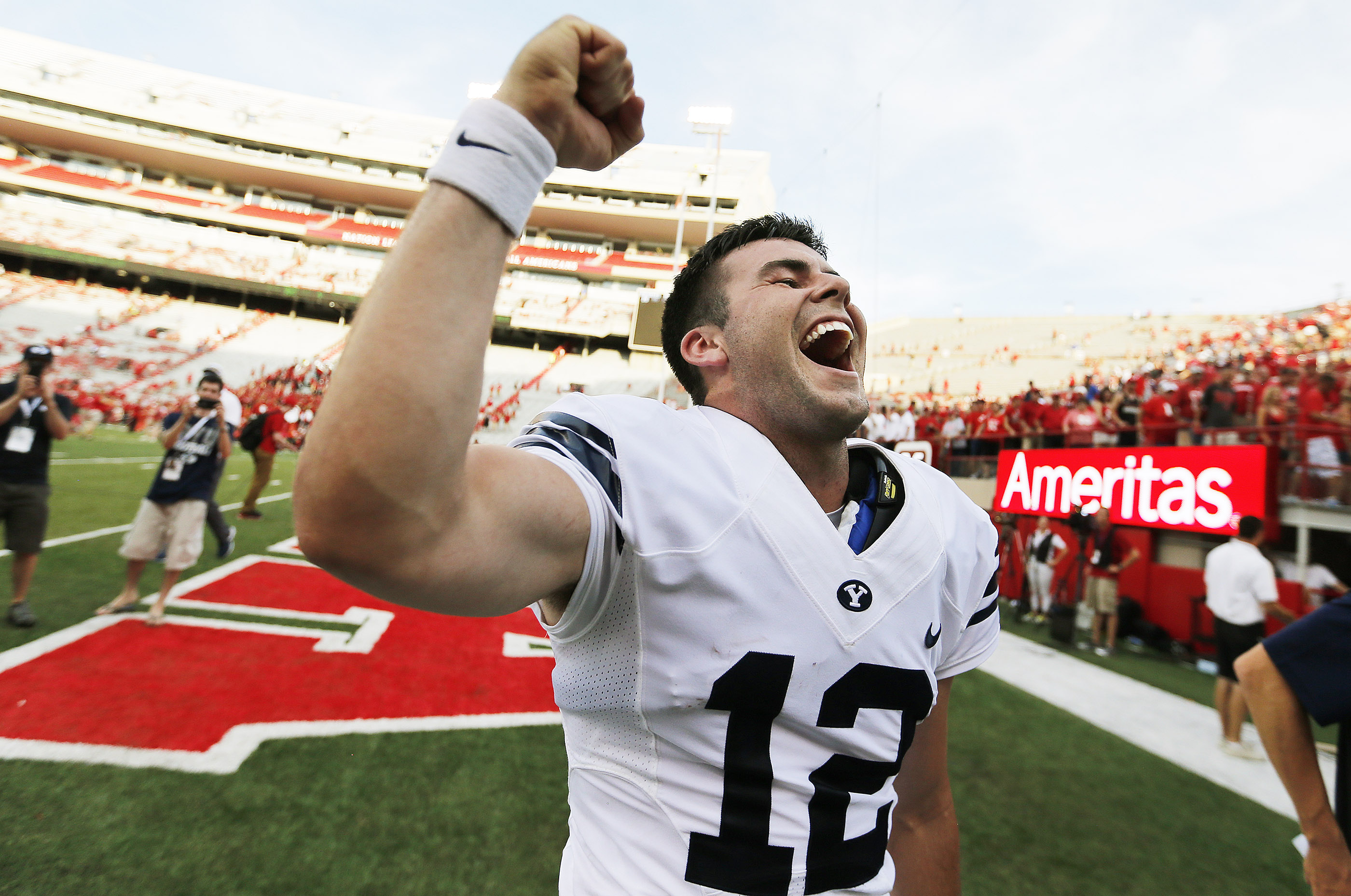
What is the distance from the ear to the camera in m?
1.42

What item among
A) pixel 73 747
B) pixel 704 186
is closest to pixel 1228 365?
pixel 73 747

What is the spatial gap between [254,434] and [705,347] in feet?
31.9

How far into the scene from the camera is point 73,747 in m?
3.01

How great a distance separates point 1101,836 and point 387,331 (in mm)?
4208

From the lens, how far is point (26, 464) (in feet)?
14.9

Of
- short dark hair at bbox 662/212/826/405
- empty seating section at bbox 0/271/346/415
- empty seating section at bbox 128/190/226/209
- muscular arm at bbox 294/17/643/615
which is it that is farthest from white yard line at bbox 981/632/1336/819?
empty seating section at bbox 128/190/226/209

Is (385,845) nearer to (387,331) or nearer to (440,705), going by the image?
(440,705)

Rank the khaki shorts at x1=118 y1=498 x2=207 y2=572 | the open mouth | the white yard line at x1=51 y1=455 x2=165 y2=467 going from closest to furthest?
1. the open mouth
2. the khaki shorts at x1=118 y1=498 x2=207 y2=572
3. the white yard line at x1=51 y1=455 x2=165 y2=467

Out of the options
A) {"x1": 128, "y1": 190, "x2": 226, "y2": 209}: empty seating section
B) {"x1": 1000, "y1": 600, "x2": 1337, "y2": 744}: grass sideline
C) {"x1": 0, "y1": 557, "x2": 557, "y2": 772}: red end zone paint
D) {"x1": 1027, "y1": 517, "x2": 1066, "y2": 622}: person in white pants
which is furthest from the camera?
{"x1": 128, "y1": 190, "x2": 226, "y2": 209}: empty seating section

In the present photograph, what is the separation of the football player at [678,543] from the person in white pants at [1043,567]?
8.32 meters

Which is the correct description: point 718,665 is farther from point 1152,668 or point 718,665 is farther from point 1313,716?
point 1152,668

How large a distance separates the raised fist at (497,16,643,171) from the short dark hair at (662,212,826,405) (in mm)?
615

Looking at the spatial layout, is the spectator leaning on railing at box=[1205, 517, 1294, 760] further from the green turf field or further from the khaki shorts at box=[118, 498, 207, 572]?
the khaki shorts at box=[118, 498, 207, 572]

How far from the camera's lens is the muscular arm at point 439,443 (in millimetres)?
635
